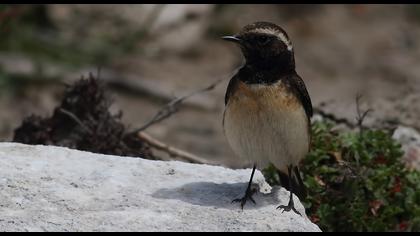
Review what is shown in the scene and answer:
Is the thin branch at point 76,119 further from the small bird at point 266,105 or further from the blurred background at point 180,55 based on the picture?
the blurred background at point 180,55

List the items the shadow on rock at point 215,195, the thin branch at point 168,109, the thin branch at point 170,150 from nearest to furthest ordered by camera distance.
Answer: the shadow on rock at point 215,195 < the thin branch at point 168,109 < the thin branch at point 170,150

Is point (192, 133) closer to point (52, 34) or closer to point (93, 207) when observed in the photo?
point (52, 34)

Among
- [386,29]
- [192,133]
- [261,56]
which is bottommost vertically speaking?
[192,133]

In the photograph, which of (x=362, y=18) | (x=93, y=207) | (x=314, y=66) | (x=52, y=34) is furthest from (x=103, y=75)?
(x=93, y=207)

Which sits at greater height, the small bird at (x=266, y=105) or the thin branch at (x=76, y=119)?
the small bird at (x=266, y=105)

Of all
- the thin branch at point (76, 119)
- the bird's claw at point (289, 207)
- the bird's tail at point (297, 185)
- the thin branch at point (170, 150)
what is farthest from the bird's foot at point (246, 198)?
the thin branch at point (76, 119)

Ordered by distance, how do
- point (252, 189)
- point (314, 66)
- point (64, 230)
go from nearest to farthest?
point (64, 230)
point (252, 189)
point (314, 66)

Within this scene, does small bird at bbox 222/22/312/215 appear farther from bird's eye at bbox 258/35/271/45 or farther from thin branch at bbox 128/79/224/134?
thin branch at bbox 128/79/224/134
